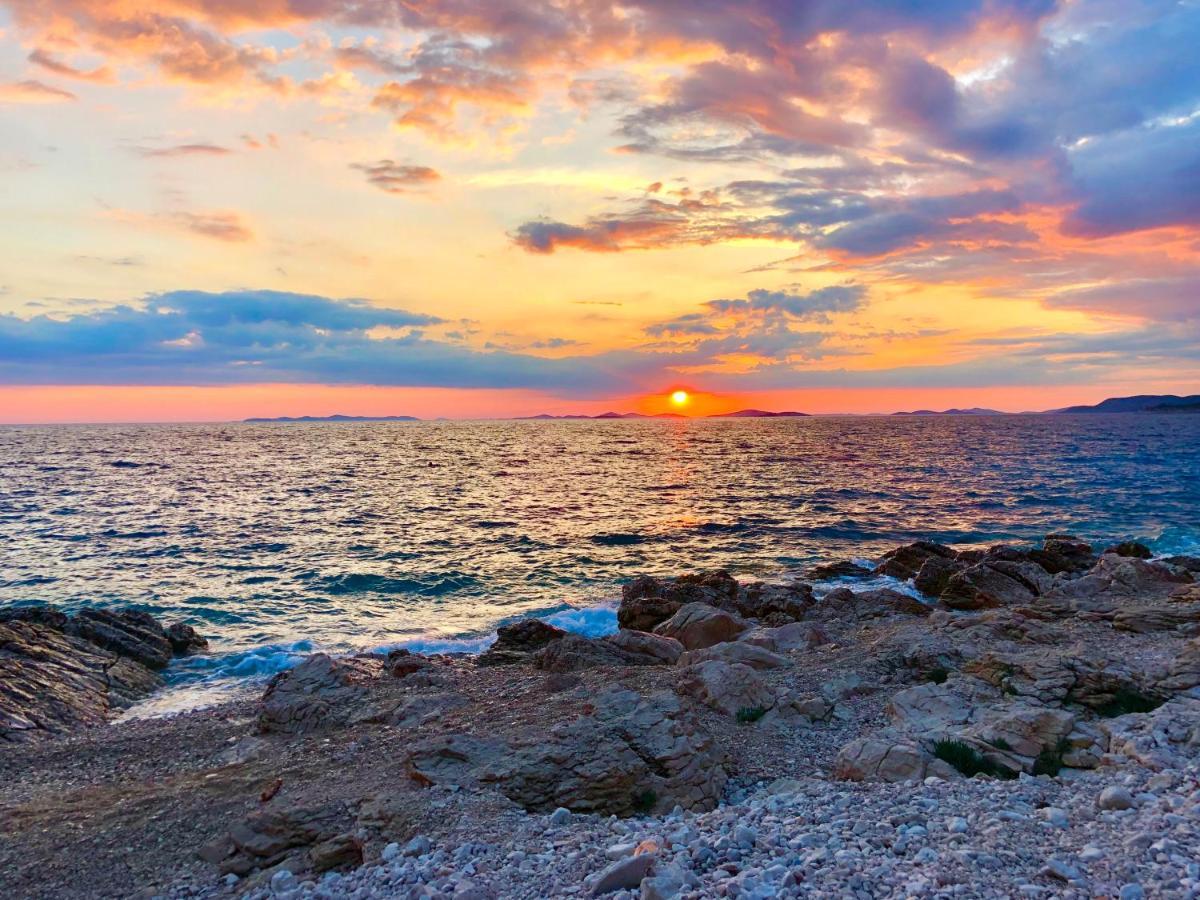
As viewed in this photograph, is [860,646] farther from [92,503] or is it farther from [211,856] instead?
[92,503]

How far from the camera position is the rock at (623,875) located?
6.86 metres

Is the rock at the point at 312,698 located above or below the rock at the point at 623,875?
below

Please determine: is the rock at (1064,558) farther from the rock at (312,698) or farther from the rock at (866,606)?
the rock at (312,698)

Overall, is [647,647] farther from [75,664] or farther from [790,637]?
[75,664]

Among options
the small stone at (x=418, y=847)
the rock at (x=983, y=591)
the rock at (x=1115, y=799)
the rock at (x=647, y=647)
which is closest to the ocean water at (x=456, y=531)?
the rock at (x=647, y=647)

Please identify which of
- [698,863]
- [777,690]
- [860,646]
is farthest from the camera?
[860,646]

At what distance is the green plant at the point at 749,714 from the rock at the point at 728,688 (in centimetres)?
3

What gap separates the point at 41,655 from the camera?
1878 cm

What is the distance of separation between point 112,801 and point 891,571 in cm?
2902

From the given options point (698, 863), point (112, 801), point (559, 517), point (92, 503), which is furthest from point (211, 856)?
point (92, 503)

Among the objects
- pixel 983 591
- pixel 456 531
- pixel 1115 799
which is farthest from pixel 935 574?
pixel 456 531

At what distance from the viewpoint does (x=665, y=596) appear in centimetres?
2566

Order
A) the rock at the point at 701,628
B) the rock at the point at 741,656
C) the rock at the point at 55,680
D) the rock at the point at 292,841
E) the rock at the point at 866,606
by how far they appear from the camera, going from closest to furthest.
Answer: the rock at the point at 292,841 < the rock at the point at 741,656 < the rock at the point at 55,680 < the rock at the point at 701,628 < the rock at the point at 866,606

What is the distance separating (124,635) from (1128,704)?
24776 mm
